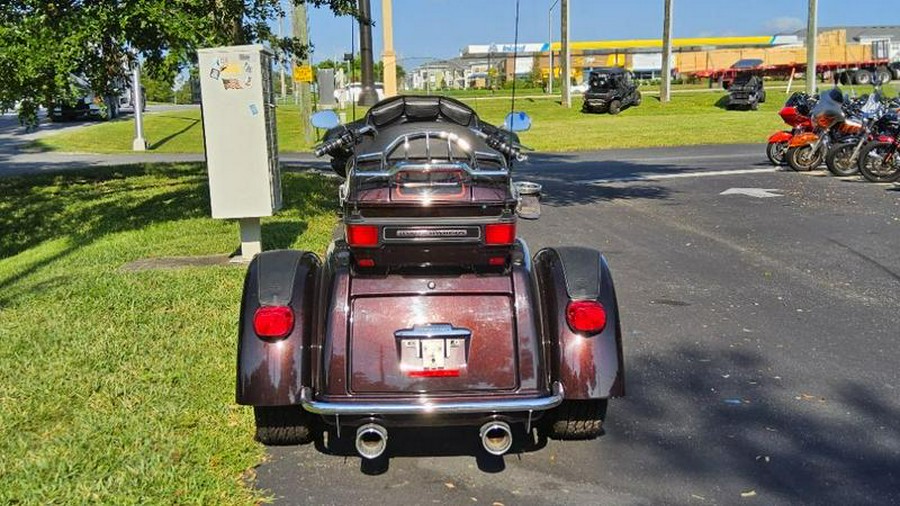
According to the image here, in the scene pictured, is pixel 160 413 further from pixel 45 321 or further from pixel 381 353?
pixel 45 321

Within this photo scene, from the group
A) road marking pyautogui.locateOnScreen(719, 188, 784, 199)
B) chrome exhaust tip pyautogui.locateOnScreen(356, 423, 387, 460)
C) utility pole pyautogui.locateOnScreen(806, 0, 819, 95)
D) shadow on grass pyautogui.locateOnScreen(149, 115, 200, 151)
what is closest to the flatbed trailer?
utility pole pyautogui.locateOnScreen(806, 0, 819, 95)

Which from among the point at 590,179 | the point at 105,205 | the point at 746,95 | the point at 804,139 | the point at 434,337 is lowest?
the point at 590,179

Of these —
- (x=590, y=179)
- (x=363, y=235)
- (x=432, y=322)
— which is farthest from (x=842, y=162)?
(x=363, y=235)

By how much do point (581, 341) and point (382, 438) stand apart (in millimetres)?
963

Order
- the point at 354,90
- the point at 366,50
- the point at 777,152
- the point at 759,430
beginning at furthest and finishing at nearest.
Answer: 1. the point at 777,152
2. the point at 366,50
3. the point at 354,90
4. the point at 759,430

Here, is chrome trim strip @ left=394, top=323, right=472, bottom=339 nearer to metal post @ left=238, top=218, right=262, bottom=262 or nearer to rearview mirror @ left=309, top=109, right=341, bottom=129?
rearview mirror @ left=309, top=109, right=341, bottom=129

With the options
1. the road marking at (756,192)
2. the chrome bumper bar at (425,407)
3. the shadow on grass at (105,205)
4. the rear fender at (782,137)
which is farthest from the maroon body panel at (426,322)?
the rear fender at (782,137)

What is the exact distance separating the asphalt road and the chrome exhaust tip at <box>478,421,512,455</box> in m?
0.23

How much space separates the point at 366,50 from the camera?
9945 mm

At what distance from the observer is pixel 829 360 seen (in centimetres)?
521

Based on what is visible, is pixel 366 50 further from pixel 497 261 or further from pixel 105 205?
pixel 497 261

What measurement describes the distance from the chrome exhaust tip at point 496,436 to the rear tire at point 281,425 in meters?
0.92

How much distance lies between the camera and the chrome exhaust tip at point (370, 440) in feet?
11.2

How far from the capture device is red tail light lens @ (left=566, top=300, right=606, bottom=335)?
369 centimetres
